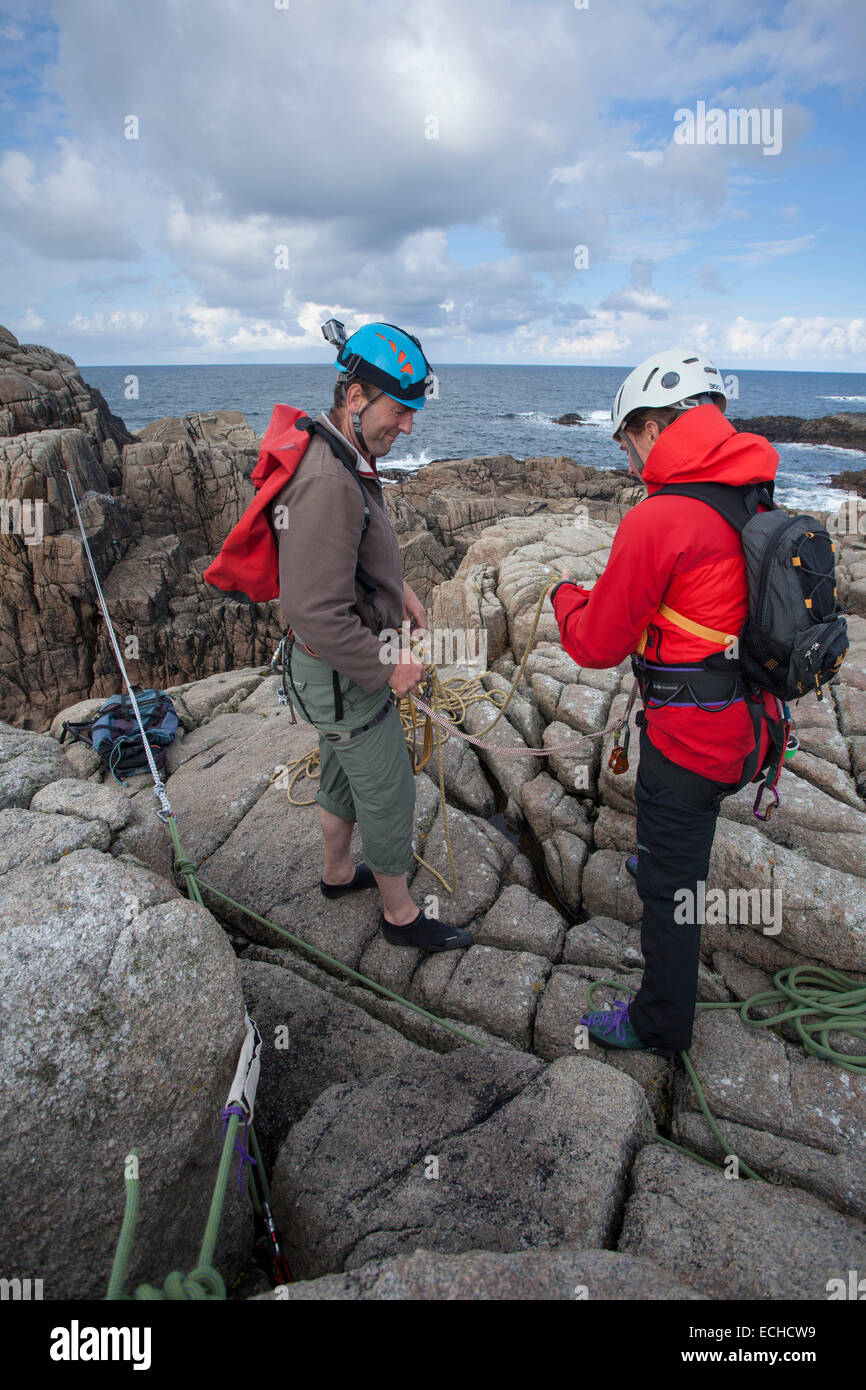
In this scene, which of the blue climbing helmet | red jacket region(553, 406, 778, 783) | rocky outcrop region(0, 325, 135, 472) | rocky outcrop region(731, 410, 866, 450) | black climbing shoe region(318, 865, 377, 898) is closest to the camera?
red jacket region(553, 406, 778, 783)

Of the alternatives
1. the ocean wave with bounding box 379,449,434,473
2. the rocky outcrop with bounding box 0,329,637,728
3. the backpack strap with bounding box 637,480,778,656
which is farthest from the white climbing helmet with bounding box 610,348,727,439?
the ocean wave with bounding box 379,449,434,473

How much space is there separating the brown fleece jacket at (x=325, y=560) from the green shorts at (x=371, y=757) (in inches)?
14.0

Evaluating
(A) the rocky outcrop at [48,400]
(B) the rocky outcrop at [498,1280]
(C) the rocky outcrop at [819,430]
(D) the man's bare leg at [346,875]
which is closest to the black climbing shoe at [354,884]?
(D) the man's bare leg at [346,875]

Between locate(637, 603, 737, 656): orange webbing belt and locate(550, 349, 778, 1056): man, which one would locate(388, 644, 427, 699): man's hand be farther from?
locate(637, 603, 737, 656): orange webbing belt

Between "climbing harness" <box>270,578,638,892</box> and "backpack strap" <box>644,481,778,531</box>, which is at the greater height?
"backpack strap" <box>644,481,778,531</box>

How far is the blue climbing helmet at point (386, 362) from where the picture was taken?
318 centimetres

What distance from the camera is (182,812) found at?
250 inches

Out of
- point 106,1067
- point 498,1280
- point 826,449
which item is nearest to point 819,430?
point 826,449

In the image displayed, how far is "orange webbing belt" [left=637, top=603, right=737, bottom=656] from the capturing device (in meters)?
2.99

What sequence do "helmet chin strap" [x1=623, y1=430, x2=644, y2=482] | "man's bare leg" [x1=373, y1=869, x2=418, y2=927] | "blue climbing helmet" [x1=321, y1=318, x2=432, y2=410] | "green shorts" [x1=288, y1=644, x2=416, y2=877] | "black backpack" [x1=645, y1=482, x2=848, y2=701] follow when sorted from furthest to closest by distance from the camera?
"man's bare leg" [x1=373, y1=869, x2=418, y2=927], "green shorts" [x1=288, y1=644, x2=416, y2=877], "helmet chin strap" [x1=623, y1=430, x2=644, y2=482], "blue climbing helmet" [x1=321, y1=318, x2=432, y2=410], "black backpack" [x1=645, y1=482, x2=848, y2=701]

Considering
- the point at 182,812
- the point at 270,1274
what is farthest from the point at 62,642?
the point at 270,1274

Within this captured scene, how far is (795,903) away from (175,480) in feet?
68.3

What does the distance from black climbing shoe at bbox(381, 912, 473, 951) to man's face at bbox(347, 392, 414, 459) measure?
10.4ft

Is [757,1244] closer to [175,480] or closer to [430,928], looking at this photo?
[430,928]
